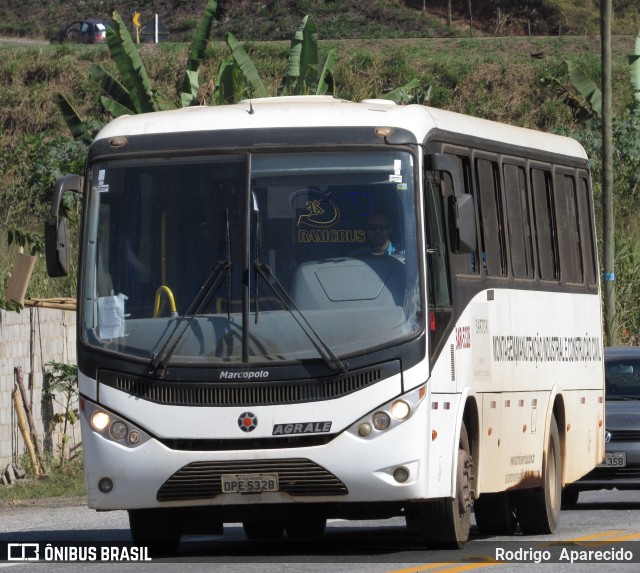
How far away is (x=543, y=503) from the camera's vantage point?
13500 mm

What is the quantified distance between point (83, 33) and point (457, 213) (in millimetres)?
50671

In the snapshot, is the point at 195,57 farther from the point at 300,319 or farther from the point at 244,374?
the point at 244,374

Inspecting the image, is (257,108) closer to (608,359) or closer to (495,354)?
(495,354)

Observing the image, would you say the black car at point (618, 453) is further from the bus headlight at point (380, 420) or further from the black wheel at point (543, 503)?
the bus headlight at point (380, 420)

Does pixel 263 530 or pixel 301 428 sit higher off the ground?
pixel 301 428

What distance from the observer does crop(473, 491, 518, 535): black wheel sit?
540 inches

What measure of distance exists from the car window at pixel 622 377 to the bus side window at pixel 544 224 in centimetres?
410

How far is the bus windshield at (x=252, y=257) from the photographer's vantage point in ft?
35.3

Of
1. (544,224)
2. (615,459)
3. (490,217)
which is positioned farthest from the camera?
(615,459)

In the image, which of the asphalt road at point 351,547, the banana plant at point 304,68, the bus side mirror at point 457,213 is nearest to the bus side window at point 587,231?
the asphalt road at point 351,547

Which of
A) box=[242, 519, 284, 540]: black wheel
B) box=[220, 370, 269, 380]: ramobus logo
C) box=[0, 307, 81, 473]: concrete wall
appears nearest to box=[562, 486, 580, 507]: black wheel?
box=[242, 519, 284, 540]: black wheel

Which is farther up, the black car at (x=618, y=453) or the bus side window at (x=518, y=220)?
the bus side window at (x=518, y=220)

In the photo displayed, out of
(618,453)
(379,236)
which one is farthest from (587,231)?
(379,236)

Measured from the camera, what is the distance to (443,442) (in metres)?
10.9
